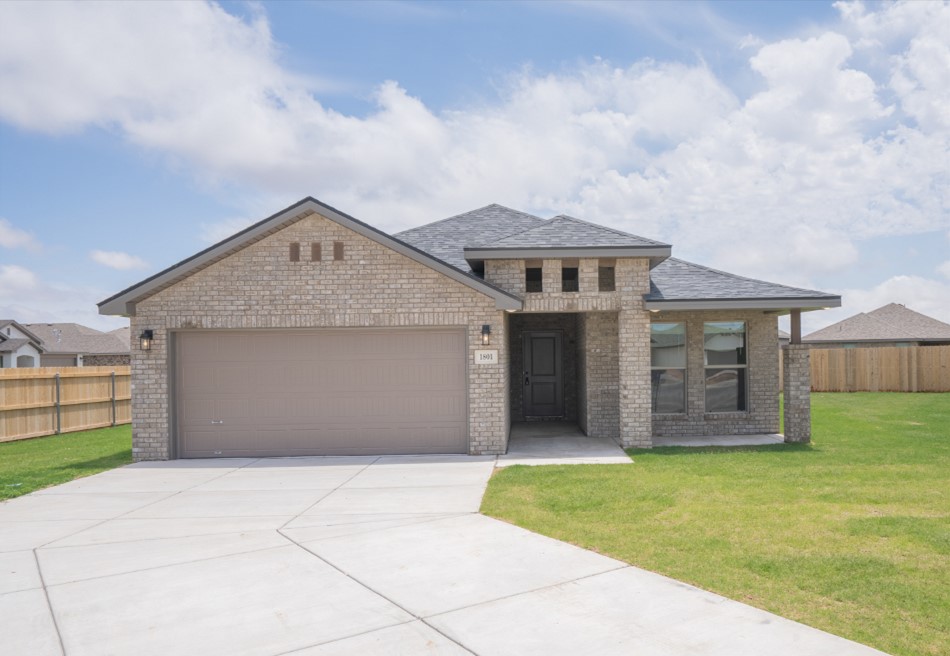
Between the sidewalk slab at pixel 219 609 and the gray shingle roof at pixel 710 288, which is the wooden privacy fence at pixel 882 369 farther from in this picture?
the sidewalk slab at pixel 219 609

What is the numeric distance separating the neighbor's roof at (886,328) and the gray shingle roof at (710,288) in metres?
23.6

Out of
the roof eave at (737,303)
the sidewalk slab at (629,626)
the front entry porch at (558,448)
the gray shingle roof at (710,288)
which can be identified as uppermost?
the gray shingle roof at (710,288)

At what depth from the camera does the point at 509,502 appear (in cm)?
768

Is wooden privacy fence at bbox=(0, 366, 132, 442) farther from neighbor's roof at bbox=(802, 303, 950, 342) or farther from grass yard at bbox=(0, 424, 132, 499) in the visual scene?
neighbor's roof at bbox=(802, 303, 950, 342)

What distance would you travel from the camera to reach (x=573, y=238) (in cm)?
1171

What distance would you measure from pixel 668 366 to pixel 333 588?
9.68 meters

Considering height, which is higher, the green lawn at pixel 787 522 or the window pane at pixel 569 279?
the window pane at pixel 569 279

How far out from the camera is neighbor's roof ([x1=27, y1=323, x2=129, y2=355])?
3819 cm

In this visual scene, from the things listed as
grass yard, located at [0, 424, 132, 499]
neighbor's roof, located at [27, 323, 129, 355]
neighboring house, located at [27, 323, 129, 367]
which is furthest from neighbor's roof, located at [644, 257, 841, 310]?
neighbor's roof, located at [27, 323, 129, 355]

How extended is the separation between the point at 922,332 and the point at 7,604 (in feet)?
121

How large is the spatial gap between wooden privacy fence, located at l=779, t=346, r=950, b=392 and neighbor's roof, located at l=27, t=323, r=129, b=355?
3700 cm

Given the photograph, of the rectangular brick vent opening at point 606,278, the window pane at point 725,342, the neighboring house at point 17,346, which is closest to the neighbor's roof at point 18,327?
the neighboring house at point 17,346

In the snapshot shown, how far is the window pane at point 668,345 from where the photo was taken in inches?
520

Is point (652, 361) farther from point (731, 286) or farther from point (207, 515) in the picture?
point (207, 515)
